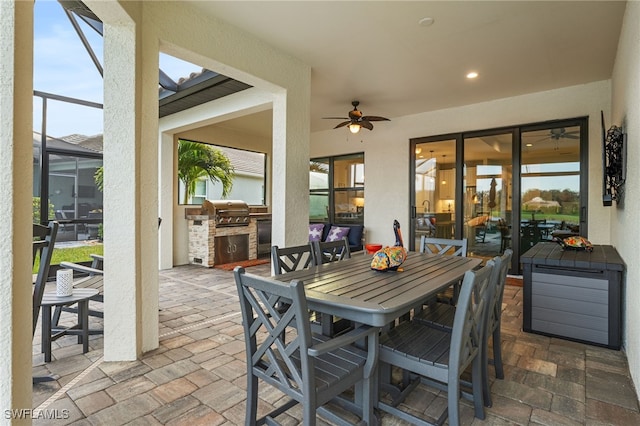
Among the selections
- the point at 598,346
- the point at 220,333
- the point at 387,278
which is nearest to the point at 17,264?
the point at 387,278

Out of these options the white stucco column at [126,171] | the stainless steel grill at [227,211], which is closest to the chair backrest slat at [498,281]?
the white stucco column at [126,171]

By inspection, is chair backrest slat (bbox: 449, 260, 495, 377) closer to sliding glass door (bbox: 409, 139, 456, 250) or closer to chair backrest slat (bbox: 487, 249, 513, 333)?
chair backrest slat (bbox: 487, 249, 513, 333)

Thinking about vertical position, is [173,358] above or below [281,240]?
below

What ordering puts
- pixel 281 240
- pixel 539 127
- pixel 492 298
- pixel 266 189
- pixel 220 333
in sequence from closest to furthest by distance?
pixel 492 298, pixel 220 333, pixel 281 240, pixel 539 127, pixel 266 189

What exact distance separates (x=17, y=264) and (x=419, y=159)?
5868 millimetres

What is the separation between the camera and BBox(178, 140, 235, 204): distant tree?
20.7 feet

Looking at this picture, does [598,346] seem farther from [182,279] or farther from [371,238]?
[182,279]

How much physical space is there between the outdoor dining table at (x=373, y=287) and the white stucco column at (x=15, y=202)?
1.19 meters

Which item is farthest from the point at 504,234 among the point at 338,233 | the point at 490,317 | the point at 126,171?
the point at 126,171

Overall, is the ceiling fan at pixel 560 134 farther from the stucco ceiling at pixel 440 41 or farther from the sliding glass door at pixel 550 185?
the stucco ceiling at pixel 440 41

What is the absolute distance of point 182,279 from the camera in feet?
16.8

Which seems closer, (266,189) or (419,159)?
(419,159)

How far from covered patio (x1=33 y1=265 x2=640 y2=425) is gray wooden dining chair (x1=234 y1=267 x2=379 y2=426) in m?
0.37

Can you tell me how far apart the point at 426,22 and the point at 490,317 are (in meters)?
2.60
